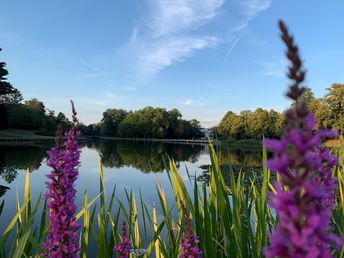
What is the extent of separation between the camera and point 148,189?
18906mm

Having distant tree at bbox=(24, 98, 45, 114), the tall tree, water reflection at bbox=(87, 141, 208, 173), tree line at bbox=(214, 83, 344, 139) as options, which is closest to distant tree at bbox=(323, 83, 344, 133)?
tree line at bbox=(214, 83, 344, 139)

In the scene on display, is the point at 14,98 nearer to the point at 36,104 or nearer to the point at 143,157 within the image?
the point at 36,104

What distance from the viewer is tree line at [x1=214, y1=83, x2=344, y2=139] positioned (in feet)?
172

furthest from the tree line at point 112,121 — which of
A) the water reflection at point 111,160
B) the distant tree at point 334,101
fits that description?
the distant tree at point 334,101

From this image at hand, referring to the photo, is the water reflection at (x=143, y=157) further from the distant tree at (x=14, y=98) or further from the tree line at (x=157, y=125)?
the tree line at (x=157, y=125)

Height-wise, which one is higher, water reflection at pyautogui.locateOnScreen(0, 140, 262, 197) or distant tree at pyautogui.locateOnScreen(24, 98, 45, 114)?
distant tree at pyautogui.locateOnScreen(24, 98, 45, 114)

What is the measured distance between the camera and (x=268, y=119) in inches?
3164

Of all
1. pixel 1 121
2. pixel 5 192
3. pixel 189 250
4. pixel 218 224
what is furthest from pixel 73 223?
pixel 1 121

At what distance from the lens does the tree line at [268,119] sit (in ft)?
172

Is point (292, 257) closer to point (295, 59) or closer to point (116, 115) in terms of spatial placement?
point (295, 59)

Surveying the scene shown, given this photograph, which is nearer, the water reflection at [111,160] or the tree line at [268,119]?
the water reflection at [111,160]

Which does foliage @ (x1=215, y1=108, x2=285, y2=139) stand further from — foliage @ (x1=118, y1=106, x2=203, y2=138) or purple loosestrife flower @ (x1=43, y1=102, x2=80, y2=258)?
purple loosestrife flower @ (x1=43, y1=102, x2=80, y2=258)

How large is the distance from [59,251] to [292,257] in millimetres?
1485

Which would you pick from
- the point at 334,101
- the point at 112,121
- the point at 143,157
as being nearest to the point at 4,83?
the point at 143,157
